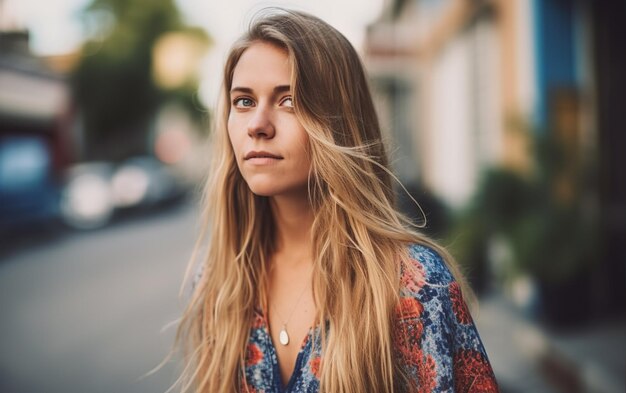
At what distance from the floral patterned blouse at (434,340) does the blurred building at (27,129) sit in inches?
587

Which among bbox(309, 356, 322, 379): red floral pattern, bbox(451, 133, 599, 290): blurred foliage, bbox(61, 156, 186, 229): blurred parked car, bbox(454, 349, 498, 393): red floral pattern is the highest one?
bbox(309, 356, 322, 379): red floral pattern

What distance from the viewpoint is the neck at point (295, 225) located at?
192 cm

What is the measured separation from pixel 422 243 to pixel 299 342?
0.50 meters

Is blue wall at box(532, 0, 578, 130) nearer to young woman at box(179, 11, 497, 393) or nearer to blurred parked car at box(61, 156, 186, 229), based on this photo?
young woman at box(179, 11, 497, 393)

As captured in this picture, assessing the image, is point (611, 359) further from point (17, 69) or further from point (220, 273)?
point (17, 69)

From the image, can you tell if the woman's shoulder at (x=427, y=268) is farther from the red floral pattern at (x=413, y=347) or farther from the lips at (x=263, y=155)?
the lips at (x=263, y=155)

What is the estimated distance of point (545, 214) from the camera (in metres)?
5.29

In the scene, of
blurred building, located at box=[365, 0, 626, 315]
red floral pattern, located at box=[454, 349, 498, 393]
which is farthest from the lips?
blurred building, located at box=[365, 0, 626, 315]

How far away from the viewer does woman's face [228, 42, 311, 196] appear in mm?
1716

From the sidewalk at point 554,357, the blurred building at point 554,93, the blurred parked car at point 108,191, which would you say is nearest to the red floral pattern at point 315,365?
the blurred building at point 554,93

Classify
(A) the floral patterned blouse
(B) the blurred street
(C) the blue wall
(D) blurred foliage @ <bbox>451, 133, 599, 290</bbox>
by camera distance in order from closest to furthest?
1. (A) the floral patterned blouse
2. (D) blurred foliage @ <bbox>451, 133, 599, 290</bbox>
3. (B) the blurred street
4. (C) the blue wall

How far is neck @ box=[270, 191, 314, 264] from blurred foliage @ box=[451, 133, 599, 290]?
352 cm

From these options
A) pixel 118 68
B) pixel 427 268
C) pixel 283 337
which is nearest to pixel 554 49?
pixel 427 268

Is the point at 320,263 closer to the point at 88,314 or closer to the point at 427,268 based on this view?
the point at 427,268
